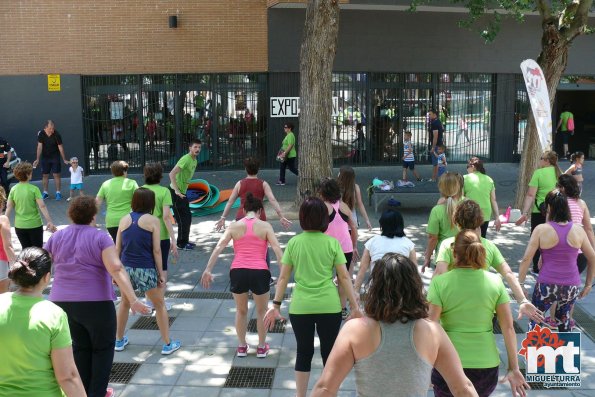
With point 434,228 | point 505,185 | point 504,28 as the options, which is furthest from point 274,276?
point 504,28

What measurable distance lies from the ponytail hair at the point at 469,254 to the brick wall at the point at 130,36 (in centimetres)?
1510

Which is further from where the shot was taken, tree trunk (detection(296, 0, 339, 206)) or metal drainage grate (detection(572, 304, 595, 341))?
tree trunk (detection(296, 0, 339, 206))

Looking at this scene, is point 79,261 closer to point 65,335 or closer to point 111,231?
point 65,335

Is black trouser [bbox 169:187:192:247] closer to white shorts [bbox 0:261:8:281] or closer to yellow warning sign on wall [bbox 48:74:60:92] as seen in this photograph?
white shorts [bbox 0:261:8:281]

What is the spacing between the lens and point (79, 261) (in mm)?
5074

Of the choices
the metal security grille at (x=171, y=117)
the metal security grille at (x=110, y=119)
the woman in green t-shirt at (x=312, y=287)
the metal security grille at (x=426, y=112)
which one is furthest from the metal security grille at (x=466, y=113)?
the woman in green t-shirt at (x=312, y=287)

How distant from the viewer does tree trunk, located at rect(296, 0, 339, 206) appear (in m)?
12.5

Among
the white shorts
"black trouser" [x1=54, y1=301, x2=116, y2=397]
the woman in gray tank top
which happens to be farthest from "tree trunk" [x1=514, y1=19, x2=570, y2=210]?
the woman in gray tank top

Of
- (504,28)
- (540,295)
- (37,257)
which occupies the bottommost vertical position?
(540,295)

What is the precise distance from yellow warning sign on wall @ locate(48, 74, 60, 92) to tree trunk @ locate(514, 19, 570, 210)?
1213 centimetres

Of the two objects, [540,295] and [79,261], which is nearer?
[79,261]

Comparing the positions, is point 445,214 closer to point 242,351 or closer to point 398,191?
point 242,351

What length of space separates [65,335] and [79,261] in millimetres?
1613

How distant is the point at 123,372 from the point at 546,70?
32.4ft
